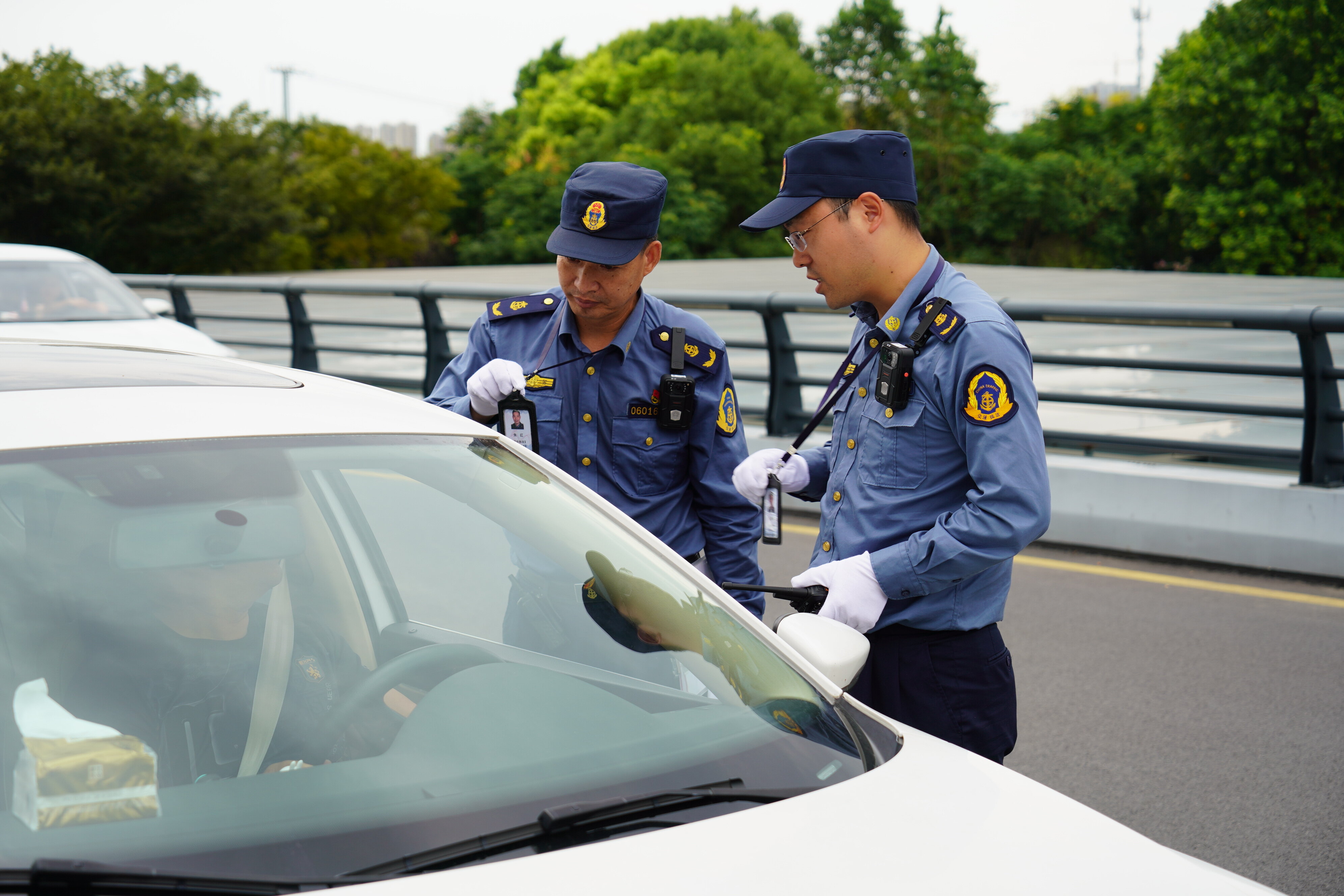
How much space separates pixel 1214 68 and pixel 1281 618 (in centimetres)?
5102

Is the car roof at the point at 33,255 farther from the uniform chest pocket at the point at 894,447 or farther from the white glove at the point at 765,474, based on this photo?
the uniform chest pocket at the point at 894,447

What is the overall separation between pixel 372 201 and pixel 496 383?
209 ft

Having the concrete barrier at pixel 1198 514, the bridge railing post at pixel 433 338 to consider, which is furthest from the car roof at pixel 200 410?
the bridge railing post at pixel 433 338

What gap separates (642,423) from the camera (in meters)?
3.20

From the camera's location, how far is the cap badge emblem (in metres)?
3.06

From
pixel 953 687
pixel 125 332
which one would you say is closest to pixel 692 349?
pixel 953 687

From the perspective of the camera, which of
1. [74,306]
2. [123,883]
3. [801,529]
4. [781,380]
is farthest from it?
[74,306]

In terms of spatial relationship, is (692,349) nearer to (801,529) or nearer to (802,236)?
(802,236)

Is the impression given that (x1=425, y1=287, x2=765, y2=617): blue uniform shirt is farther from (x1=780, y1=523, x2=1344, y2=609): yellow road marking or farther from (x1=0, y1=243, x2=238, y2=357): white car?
(x1=0, y1=243, x2=238, y2=357): white car

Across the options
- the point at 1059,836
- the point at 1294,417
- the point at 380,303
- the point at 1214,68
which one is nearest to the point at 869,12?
the point at 1214,68

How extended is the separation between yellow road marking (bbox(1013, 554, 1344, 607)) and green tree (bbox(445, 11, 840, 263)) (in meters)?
56.1

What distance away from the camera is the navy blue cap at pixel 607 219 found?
9.99 ft

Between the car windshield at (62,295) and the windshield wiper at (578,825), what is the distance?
8.85 meters

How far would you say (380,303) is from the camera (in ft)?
76.1
